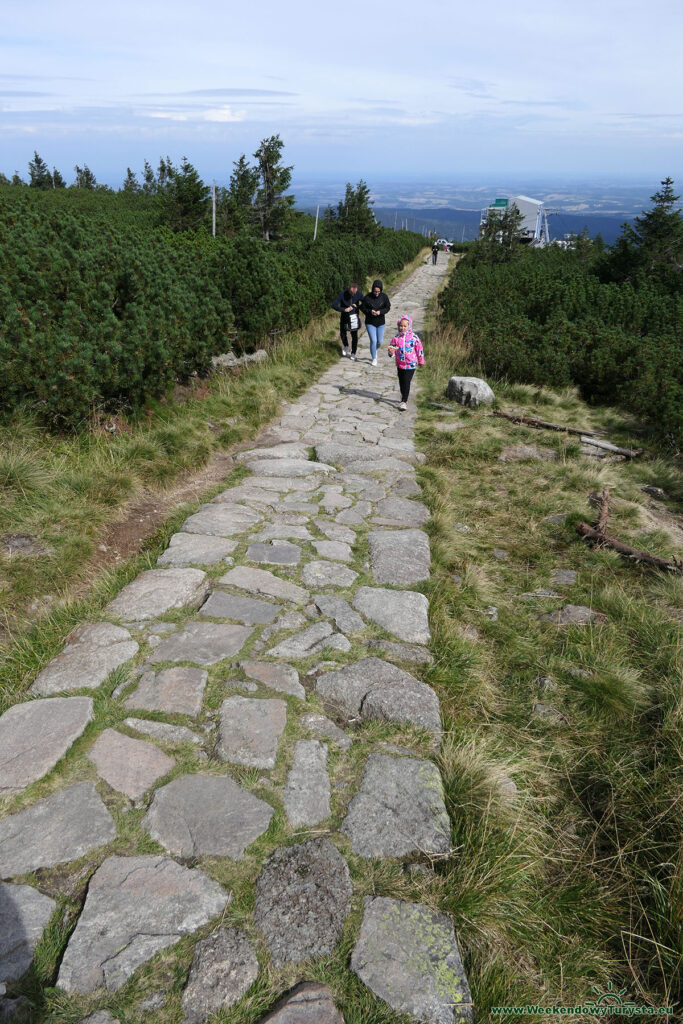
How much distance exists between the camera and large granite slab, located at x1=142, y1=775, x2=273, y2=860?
2.21 metres

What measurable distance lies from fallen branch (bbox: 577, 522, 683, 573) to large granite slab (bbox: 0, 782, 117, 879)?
4.34 m

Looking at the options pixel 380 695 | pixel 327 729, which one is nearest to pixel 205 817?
pixel 327 729

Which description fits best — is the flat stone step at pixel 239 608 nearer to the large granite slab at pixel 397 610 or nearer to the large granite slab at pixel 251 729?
the large granite slab at pixel 397 610

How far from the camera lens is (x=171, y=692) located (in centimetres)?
295

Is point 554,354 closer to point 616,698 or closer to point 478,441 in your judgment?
point 478,441

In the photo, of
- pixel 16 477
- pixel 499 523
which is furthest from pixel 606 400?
pixel 16 477

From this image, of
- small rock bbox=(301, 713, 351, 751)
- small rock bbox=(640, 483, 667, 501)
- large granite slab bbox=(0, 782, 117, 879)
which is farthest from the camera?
small rock bbox=(640, 483, 667, 501)

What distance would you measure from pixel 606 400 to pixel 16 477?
905cm

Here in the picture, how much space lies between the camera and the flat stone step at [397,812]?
2.30m

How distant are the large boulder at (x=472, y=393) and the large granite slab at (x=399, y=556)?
4592mm

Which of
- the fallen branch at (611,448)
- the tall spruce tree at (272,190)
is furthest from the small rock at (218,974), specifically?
the tall spruce tree at (272,190)

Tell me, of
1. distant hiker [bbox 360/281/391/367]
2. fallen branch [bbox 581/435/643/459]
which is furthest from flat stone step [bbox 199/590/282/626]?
distant hiker [bbox 360/281/391/367]

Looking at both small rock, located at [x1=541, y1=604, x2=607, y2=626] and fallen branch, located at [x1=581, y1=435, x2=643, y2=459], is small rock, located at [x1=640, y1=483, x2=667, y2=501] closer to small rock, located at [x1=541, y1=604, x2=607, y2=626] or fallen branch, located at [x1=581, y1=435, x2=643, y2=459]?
fallen branch, located at [x1=581, y1=435, x2=643, y2=459]

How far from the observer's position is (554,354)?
10.2m
